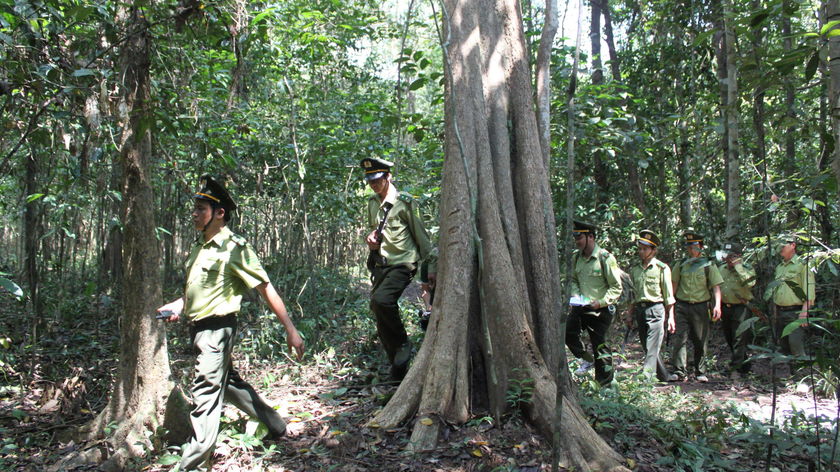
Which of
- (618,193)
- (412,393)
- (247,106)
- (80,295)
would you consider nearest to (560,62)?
(618,193)

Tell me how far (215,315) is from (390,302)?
60.3 inches

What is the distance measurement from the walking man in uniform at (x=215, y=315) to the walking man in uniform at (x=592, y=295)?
11.6 feet

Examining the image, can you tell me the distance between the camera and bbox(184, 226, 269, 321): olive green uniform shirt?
346cm

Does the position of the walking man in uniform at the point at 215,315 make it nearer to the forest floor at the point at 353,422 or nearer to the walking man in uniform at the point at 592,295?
the forest floor at the point at 353,422

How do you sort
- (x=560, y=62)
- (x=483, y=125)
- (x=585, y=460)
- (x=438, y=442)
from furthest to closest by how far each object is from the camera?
1. (x=560, y=62)
2. (x=483, y=125)
3. (x=438, y=442)
4. (x=585, y=460)

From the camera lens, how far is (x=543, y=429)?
3334mm

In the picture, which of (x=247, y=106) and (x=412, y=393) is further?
(x=247, y=106)

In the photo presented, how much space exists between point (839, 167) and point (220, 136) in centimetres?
600

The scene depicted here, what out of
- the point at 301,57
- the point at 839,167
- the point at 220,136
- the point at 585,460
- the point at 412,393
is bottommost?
the point at 585,460

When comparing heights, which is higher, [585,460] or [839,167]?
[839,167]

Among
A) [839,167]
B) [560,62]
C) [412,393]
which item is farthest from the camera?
[560,62]

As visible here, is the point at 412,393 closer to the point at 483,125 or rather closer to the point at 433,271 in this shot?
the point at 433,271

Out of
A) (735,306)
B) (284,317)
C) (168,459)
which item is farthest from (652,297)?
(168,459)

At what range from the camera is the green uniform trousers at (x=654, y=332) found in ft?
20.9
